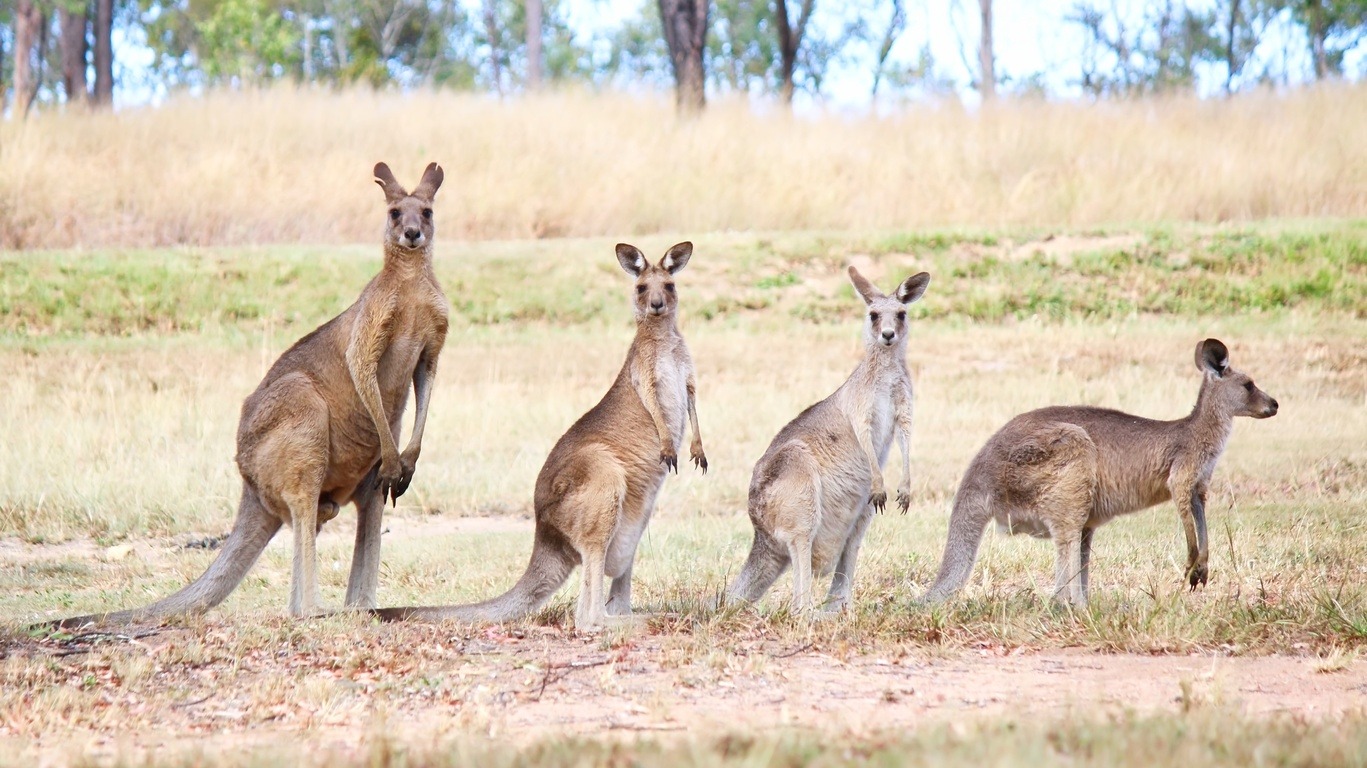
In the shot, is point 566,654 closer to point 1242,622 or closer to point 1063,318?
point 1242,622

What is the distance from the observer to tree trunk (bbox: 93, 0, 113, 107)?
81.2 feet

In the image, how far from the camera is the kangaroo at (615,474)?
5.44 m

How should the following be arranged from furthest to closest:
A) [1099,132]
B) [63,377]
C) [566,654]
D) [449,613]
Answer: [1099,132], [63,377], [449,613], [566,654]

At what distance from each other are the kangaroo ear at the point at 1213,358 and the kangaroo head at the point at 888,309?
43.8 inches

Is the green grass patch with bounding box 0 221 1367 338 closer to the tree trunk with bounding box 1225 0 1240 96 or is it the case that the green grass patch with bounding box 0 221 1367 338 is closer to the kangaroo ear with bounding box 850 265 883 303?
the kangaroo ear with bounding box 850 265 883 303

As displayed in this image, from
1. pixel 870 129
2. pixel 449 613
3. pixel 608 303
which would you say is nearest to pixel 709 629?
pixel 449 613

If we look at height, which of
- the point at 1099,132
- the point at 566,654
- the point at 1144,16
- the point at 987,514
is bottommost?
the point at 566,654

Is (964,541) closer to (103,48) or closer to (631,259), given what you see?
(631,259)

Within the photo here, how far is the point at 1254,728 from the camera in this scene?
3586 millimetres

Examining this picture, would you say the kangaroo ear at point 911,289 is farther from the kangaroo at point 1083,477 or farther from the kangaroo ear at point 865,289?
the kangaroo at point 1083,477

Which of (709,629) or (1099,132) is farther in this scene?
(1099,132)

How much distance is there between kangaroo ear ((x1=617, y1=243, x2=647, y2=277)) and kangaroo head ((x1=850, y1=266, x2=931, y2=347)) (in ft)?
2.66

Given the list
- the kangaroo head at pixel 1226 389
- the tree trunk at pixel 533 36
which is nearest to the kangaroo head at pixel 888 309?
the kangaroo head at pixel 1226 389

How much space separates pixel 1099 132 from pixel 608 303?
24.1 ft
